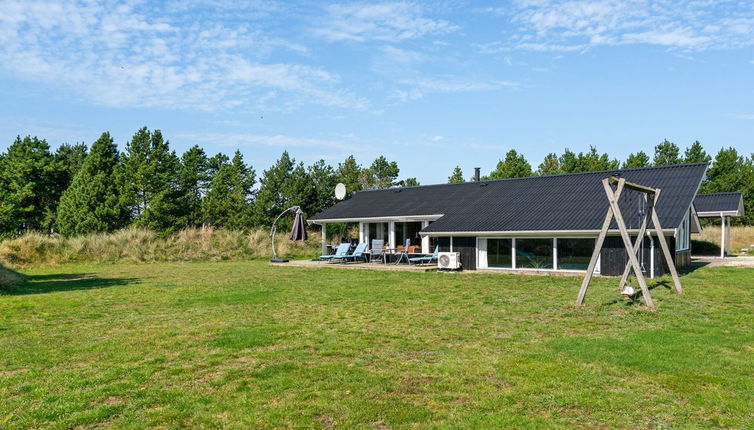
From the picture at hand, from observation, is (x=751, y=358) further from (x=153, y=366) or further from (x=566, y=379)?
(x=153, y=366)

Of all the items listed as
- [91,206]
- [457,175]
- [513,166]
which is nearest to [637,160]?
[513,166]

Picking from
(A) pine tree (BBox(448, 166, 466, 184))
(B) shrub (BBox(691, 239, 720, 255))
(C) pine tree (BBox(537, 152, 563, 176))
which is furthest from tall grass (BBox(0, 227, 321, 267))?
(C) pine tree (BBox(537, 152, 563, 176))

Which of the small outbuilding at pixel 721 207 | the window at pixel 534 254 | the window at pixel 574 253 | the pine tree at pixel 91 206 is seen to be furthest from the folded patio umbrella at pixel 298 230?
the small outbuilding at pixel 721 207

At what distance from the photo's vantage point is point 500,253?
62.5ft

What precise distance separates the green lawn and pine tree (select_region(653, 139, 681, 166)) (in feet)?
150

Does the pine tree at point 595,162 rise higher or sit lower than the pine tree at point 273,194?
higher

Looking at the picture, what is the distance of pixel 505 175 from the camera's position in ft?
139

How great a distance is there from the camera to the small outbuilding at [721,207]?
24891 mm

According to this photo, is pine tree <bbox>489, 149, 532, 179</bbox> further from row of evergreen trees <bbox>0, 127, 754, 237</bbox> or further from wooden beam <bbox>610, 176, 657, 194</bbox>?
wooden beam <bbox>610, 176, 657, 194</bbox>

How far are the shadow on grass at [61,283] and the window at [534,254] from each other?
12.3 m

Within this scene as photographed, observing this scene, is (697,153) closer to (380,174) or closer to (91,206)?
(380,174)

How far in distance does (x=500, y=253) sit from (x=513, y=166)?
24.9 metres

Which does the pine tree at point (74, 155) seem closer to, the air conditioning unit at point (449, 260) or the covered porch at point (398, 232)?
the covered porch at point (398, 232)

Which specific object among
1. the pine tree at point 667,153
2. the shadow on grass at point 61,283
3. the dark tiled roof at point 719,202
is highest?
the pine tree at point 667,153
